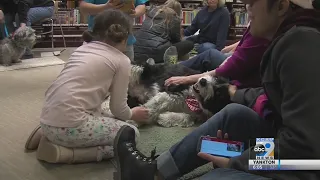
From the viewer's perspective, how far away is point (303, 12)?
3.32 ft

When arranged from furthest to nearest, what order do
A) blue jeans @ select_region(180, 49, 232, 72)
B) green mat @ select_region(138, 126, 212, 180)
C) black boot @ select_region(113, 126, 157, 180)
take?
blue jeans @ select_region(180, 49, 232, 72) < green mat @ select_region(138, 126, 212, 180) < black boot @ select_region(113, 126, 157, 180)

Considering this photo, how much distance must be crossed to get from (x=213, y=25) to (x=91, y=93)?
7.65 ft

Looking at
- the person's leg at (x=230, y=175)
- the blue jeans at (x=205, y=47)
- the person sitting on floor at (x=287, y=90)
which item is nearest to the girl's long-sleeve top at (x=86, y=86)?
the person sitting on floor at (x=287, y=90)

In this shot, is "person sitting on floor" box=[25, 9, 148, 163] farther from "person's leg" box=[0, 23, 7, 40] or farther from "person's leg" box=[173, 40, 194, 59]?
"person's leg" box=[0, 23, 7, 40]

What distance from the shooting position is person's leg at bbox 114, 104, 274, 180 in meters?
1.40

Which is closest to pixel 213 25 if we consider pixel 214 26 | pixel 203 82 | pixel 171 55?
pixel 214 26

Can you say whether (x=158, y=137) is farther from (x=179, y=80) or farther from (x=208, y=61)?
(x=208, y=61)

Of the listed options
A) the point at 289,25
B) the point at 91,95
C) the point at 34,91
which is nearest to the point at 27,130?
the point at 91,95

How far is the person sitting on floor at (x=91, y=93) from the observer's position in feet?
6.40

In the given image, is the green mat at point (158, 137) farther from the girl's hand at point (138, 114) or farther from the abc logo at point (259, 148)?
the abc logo at point (259, 148)

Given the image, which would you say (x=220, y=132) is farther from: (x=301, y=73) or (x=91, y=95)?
(x=91, y=95)

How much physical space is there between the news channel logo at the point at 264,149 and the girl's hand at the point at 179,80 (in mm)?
1413

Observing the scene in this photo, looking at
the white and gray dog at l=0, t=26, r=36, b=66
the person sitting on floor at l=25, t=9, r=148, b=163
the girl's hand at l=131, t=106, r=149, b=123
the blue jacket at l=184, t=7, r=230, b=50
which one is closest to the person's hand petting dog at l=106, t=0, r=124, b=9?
the person sitting on floor at l=25, t=9, r=148, b=163

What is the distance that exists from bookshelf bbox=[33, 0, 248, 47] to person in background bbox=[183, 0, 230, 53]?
1989mm
